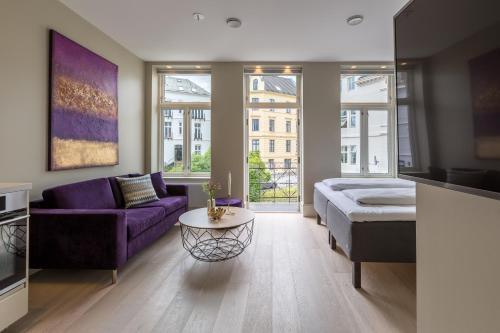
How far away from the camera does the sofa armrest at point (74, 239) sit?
2.04 metres

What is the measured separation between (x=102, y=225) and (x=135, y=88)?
2.89m

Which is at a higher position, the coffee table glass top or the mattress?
the mattress

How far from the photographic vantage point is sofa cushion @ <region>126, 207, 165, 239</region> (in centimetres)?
236

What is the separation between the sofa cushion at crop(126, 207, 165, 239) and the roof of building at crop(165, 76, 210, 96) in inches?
101

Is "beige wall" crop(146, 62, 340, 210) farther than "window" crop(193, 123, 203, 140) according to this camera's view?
No

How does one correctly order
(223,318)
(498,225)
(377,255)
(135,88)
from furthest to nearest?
(135,88) → (377,255) → (223,318) → (498,225)

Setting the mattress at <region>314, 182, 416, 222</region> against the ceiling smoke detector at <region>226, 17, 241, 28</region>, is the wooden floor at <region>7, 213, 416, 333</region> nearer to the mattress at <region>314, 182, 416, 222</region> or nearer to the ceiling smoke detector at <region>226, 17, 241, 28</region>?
the mattress at <region>314, 182, 416, 222</region>

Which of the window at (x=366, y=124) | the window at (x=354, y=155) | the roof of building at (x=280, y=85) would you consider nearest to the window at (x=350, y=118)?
the window at (x=366, y=124)

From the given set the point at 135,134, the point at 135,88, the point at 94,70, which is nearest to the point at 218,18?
the point at 94,70

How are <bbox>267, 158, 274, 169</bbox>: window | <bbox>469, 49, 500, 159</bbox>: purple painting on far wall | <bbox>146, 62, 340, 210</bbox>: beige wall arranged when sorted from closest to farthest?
<bbox>469, 49, 500, 159</bbox>: purple painting on far wall
<bbox>146, 62, 340, 210</bbox>: beige wall
<bbox>267, 158, 274, 169</bbox>: window

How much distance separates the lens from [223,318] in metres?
1.66

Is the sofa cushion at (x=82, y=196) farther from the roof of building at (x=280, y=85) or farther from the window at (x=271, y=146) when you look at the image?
the roof of building at (x=280, y=85)

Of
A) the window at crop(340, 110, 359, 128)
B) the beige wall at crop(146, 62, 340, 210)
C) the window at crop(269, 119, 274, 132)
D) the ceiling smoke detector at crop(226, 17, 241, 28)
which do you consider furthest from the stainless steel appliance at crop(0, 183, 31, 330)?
the window at crop(340, 110, 359, 128)

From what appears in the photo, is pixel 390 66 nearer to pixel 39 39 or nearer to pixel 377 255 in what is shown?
A: pixel 377 255
